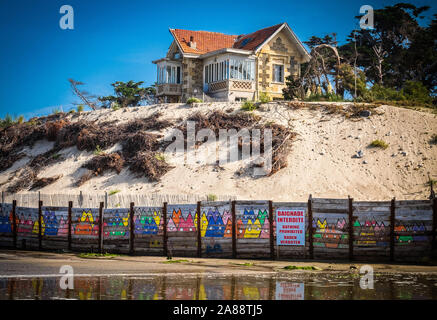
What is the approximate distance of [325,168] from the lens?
101ft

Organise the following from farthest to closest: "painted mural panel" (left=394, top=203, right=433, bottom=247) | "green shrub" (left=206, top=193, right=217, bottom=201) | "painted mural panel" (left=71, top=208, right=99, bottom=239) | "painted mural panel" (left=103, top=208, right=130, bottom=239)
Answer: "green shrub" (left=206, top=193, right=217, bottom=201) → "painted mural panel" (left=71, top=208, right=99, bottom=239) → "painted mural panel" (left=103, top=208, right=130, bottom=239) → "painted mural panel" (left=394, top=203, right=433, bottom=247)

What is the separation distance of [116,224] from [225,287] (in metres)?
8.38

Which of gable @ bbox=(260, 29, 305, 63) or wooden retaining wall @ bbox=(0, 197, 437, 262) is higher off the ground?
gable @ bbox=(260, 29, 305, 63)

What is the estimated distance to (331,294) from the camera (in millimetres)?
10938

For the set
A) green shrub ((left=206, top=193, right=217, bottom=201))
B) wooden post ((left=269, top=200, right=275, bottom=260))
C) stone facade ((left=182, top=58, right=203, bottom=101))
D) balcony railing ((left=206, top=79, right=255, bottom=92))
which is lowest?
Result: wooden post ((left=269, top=200, right=275, bottom=260))

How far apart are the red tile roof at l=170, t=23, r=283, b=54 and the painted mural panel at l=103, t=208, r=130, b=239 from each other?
27367 mm

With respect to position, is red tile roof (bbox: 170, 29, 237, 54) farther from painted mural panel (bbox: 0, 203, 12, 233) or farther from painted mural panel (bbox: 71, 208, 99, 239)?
painted mural panel (bbox: 71, 208, 99, 239)

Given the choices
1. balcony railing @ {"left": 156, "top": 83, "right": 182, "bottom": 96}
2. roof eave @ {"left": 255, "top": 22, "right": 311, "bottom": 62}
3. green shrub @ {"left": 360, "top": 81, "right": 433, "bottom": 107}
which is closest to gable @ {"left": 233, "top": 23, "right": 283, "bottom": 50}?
roof eave @ {"left": 255, "top": 22, "right": 311, "bottom": 62}

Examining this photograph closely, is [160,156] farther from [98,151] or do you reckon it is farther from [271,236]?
[271,236]

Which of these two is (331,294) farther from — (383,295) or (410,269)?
(410,269)

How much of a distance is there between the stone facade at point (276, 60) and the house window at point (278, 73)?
0.27 m

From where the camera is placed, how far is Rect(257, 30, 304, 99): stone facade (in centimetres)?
4366

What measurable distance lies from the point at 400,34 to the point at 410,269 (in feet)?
138
